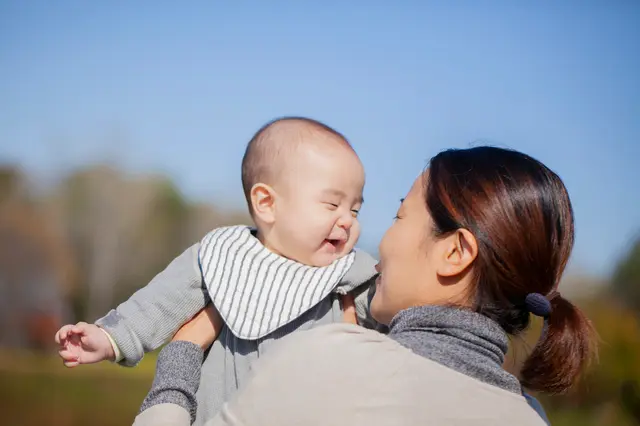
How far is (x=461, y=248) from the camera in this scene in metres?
1.71

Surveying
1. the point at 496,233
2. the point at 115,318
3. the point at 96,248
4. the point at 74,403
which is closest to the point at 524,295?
the point at 496,233

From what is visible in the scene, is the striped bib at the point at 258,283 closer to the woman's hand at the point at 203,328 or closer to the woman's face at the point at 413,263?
the woman's hand at the point at 203,328

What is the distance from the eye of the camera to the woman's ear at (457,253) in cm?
168

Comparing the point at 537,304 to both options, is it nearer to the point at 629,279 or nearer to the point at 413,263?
the point at 413,263

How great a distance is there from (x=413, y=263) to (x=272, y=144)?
0.65 meters

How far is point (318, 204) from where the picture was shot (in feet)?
6.83

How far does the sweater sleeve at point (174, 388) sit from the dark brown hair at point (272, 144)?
0.51 meters

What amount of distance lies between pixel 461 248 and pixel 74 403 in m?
10.2

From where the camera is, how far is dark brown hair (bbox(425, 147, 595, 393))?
1.67 metres

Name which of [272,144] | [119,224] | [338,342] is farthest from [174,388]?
[119,224]

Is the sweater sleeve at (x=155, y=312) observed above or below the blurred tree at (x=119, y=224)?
above

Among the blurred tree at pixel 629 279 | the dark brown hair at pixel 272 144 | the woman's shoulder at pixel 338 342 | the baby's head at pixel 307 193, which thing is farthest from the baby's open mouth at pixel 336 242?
the blurred tree at pixel 629 279

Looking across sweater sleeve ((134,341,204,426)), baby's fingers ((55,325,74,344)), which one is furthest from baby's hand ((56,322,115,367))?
sweater sleeve ((134,341,204,426))

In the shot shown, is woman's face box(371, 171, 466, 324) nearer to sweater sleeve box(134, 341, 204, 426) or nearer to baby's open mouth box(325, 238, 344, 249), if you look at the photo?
baby's open mouth box(325, 238, 344, 249)
